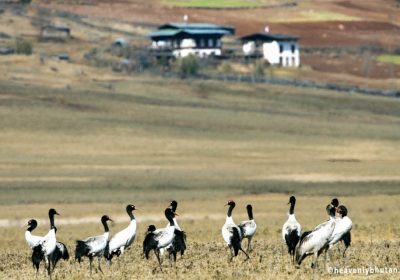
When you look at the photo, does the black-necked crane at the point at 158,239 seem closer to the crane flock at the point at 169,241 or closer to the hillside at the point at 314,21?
the crane flock at the point at 169,241

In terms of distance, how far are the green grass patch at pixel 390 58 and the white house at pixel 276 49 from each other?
9743 millimetres

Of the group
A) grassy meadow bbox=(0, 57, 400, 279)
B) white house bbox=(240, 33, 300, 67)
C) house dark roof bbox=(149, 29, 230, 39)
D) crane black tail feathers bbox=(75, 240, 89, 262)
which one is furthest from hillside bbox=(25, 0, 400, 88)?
crane black tail feathers bbox=(75, 240, 89, 262)

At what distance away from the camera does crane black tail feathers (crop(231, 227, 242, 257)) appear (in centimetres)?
2662

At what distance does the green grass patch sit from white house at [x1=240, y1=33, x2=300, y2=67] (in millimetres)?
9743

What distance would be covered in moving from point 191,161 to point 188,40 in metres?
69.5

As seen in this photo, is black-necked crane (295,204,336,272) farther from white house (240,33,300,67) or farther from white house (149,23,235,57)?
white house (240,33,300,67)

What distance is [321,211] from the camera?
45469 millimetres

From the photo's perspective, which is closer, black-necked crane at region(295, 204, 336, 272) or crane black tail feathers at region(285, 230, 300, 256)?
black-necked crane at region(295, 204, 336, 272)

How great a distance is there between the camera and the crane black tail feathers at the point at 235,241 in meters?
26.6

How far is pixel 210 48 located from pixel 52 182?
79.8 meters

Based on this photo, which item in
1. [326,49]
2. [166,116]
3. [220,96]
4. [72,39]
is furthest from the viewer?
[326,49]

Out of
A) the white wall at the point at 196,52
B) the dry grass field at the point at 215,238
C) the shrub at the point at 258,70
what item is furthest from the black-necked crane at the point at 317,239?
the white wall at the point at 196,52

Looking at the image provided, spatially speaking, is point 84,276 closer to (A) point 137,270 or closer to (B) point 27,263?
(A) point 137,270

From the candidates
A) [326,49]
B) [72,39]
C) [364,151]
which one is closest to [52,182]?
[364,151]
